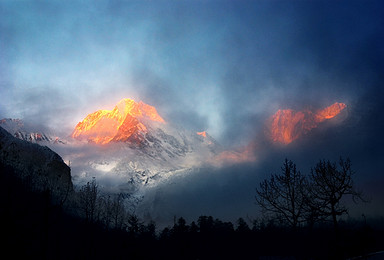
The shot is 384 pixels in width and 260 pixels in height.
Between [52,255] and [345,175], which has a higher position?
[345,175]

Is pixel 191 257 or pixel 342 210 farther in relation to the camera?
pixel 191 257

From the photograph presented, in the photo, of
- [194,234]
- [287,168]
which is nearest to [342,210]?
[287,168]

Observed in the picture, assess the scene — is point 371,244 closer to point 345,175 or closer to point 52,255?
point 345,175

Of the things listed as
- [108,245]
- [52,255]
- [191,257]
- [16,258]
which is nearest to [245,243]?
[191,257]

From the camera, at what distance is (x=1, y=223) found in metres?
23.3

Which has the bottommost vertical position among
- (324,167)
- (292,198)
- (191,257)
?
(191,257)

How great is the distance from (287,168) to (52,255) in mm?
48035

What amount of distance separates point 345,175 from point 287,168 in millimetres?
5125

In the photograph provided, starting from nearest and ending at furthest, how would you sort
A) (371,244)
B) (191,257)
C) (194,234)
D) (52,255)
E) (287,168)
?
(287,168) → (371,244) → (52,255) → (191,257) → (194,234)

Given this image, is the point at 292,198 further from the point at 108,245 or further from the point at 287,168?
the point at 108,245

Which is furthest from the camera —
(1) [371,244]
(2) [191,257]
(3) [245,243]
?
(3) [245,243]

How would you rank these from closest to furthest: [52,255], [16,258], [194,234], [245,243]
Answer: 1. [16,258]
2. [52,255]
3. [245,243]
4. [194,234]

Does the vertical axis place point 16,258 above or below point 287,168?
below

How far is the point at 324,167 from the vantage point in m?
25.5
